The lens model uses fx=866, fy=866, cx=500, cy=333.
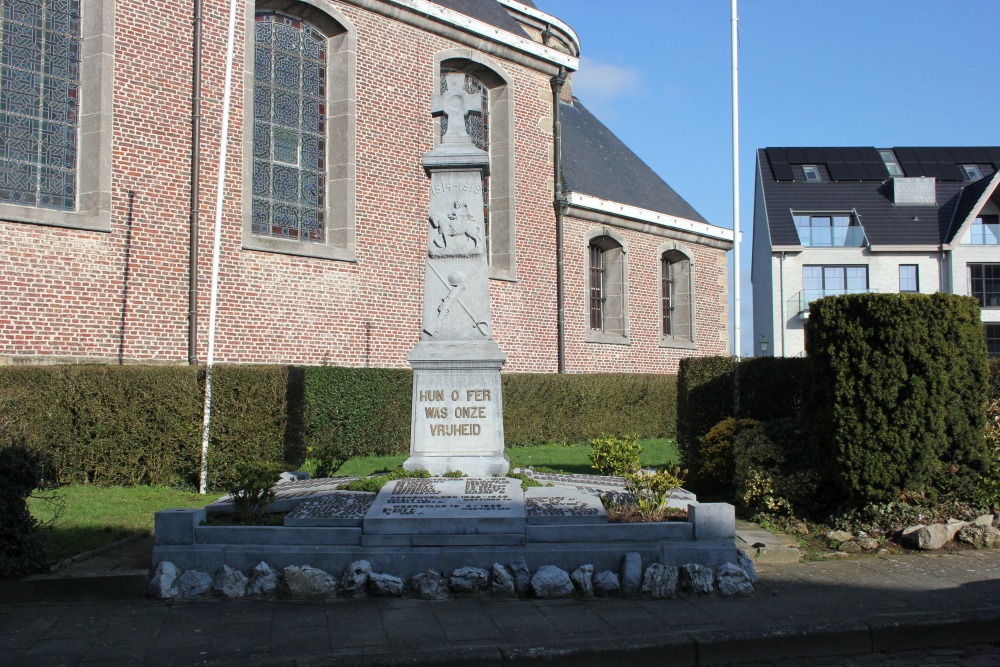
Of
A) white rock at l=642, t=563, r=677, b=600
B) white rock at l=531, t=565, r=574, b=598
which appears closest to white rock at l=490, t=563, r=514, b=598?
white rock at l=531, t=565, r=574, b=598

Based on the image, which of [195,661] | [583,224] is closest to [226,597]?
[195,661]

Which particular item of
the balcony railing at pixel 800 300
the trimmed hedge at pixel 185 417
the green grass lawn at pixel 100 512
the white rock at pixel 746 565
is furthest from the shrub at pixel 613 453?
the balcony railing at pixel 800 300

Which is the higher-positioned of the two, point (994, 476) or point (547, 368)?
point (547, 368)

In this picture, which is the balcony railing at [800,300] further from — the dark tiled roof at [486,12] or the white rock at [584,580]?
the white rock at [584,580]

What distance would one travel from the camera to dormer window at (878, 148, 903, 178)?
43969 mm

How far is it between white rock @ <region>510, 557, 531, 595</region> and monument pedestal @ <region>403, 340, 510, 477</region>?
226cm

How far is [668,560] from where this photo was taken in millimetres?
6562

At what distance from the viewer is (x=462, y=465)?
8602 millimetres

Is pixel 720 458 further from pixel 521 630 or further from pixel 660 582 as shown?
pixel 521 630

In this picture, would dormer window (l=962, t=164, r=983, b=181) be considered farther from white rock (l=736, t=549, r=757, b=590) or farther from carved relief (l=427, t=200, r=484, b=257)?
white rock (l=736, t=549, r=757, b=590)

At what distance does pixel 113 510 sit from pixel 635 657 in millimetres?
6402

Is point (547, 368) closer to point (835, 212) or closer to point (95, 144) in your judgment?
point (95, 144)

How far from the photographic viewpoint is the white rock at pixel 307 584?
6.21m

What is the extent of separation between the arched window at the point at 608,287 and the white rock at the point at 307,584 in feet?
56.0
